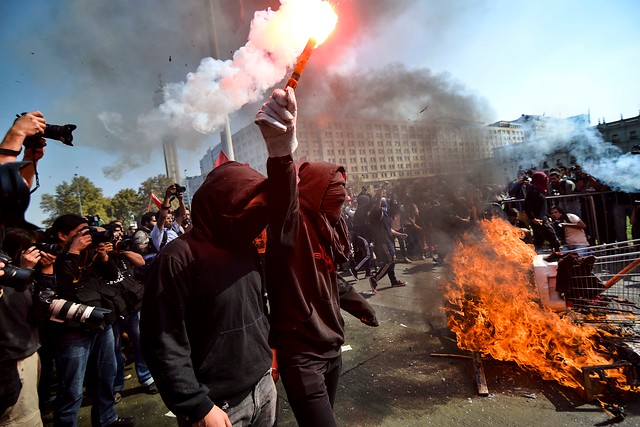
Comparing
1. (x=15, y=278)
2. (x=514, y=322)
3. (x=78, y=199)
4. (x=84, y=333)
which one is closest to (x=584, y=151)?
(x=514, y=322)

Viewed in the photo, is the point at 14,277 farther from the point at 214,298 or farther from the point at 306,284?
the point at 306,284

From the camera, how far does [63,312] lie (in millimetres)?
2699

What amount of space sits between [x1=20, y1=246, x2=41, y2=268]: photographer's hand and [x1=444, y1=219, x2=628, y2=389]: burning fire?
4.37 m

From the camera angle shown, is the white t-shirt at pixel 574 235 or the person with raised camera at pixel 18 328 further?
the white t-shirt at pixel 574 235

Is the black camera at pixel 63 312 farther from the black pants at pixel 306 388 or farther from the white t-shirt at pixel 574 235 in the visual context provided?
the white t-shirt at pixel 574 235

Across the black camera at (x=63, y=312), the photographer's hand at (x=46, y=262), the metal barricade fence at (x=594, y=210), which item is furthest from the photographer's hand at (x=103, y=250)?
the metal barricade fence at (x=594, y=210)

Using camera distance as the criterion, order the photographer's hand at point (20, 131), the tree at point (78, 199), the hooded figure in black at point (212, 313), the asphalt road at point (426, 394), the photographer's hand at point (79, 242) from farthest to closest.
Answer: the tree at point (78, 199), the photographer's hand at point (79, 242), the asphalt road at point (426, 394), the photographer's hand at point (20, 131), the hooded figure in black at point (212, 313)

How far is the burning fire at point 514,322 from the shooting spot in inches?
136

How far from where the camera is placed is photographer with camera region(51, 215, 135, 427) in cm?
292

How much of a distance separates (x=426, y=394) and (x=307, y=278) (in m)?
2.28

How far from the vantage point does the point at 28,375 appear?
2578 mm

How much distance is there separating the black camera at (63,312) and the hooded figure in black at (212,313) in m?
1.69

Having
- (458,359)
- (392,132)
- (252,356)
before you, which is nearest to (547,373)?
(458,359)

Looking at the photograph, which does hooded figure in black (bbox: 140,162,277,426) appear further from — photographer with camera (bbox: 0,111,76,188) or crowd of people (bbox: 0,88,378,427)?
photographer with camera (bbox: 0,111,76,188)
